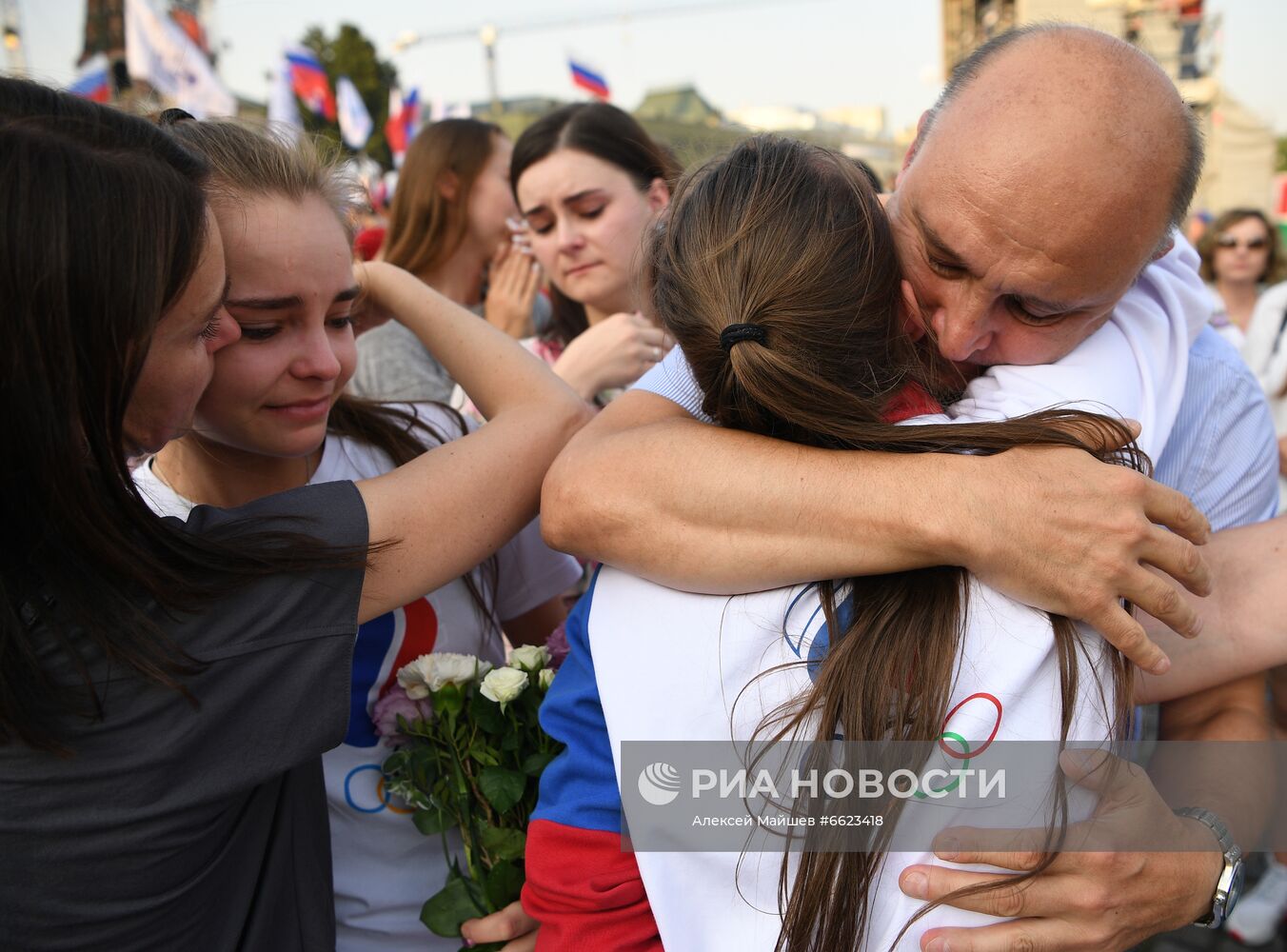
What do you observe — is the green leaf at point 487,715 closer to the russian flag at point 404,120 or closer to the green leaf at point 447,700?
the green leaf at point 447,700

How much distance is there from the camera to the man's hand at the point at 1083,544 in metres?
1.15

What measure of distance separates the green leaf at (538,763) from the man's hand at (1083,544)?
0.74m

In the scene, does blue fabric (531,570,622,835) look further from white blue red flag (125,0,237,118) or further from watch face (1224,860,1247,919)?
white blue red flag (125,0,237,118)

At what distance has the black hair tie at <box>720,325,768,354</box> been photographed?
3.98ft

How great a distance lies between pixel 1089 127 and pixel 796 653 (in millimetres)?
814

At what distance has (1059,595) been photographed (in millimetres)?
1151

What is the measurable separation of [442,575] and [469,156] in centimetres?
308

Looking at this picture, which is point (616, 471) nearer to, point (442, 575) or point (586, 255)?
point (442, 575)

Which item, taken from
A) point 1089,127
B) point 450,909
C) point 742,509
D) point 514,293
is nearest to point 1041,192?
point 1089,127

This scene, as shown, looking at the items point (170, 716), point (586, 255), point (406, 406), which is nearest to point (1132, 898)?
point (170, 716)

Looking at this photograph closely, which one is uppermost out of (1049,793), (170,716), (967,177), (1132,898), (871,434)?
(967,177)

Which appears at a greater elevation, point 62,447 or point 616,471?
point 62,447

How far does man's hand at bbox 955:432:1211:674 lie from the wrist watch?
1.39 feet

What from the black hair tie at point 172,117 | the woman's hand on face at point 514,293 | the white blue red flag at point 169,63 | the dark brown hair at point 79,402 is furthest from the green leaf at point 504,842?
the white blue red flag at point 169,63
